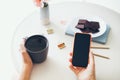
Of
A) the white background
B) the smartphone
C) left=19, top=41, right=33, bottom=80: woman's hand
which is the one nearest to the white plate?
the smartphone

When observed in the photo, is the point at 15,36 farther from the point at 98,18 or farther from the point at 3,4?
the point at 3,4

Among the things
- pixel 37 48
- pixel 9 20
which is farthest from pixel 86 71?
pixel 9 20

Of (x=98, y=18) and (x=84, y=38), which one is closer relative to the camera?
(x=84, y=38)

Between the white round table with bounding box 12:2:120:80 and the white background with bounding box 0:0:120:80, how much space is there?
0.53m

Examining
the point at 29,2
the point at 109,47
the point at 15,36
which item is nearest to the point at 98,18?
the point at 109,47

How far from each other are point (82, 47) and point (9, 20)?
1.17 meters

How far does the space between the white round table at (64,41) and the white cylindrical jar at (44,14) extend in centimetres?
3

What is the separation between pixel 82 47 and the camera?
878 millimetres

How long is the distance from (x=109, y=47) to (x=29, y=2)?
1231 millimetres

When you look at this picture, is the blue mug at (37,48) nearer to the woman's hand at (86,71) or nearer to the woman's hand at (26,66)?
the woman's hand at (26,66)

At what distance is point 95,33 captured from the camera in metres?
1.07

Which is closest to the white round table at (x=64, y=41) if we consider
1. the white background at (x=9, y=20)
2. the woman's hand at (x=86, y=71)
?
the woman's hand at (x=86, y=71)

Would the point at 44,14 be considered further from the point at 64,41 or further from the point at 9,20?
the point at 9,20

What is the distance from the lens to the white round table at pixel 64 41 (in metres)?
0.92
